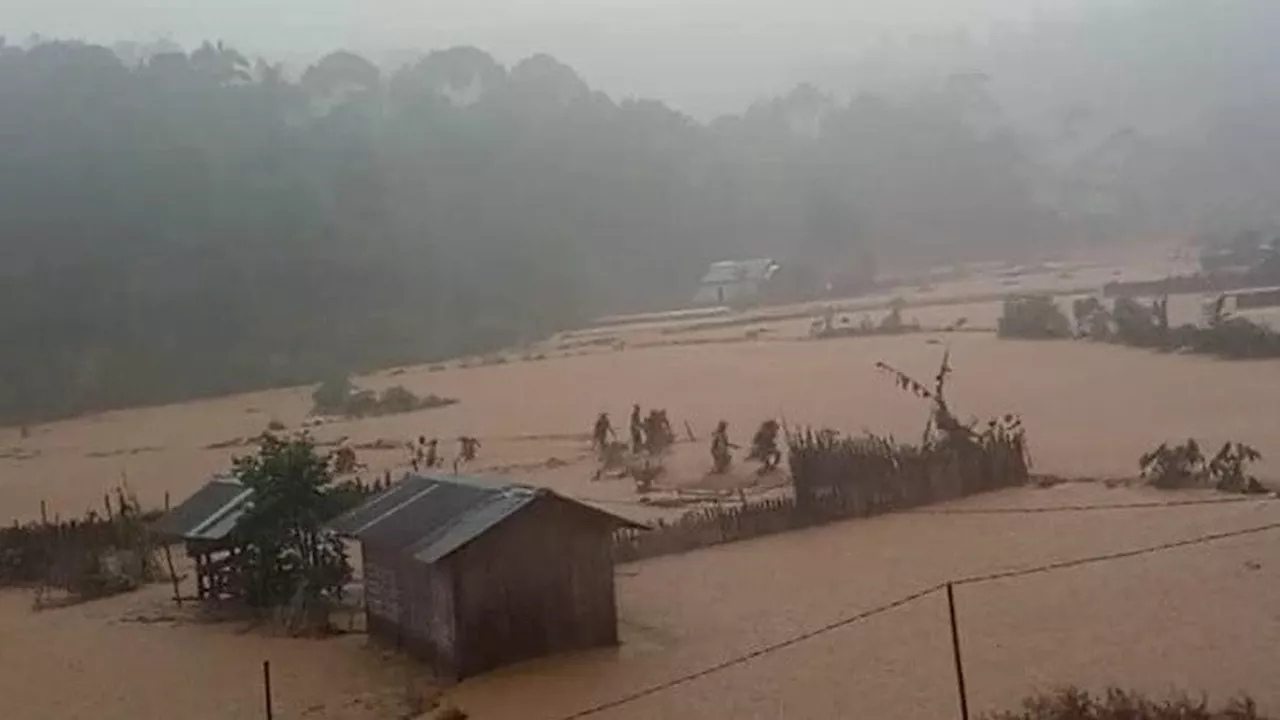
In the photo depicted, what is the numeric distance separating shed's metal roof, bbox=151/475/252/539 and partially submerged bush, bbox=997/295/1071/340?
60.9 ft

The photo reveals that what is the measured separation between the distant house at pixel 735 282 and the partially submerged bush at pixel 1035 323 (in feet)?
47.1

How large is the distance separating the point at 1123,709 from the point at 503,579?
4.24m

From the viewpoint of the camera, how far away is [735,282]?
150 feet

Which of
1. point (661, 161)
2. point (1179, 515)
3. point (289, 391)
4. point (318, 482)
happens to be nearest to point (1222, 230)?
point (661, 161)

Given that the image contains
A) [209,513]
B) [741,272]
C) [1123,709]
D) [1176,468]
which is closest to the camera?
[1123,709]

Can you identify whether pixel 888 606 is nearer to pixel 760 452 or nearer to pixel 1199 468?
pixel 1199 468

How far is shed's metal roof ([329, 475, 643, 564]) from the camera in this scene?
10625 mm

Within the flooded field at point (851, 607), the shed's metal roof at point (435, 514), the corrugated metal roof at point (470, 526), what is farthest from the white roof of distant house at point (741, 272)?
the corrugated metal roof at point (470, 526)

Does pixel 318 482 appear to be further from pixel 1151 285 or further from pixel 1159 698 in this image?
pixel 1151 285

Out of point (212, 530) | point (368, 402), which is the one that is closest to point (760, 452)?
point (212, 530)

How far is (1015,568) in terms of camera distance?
12477 mm

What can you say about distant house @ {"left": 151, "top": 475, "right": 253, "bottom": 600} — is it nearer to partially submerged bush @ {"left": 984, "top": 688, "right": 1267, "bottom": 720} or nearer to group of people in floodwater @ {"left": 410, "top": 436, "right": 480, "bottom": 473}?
group of people in floodwater @ {"left": 410, "top": 436, "right": 480, "bottom": 473}

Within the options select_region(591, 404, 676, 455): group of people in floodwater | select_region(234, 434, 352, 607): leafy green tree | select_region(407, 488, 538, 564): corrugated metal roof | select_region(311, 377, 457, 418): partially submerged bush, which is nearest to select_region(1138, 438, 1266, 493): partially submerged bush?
select_region(591, 404, 676, 455): group of people in floodwater

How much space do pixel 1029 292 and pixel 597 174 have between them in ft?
54.9
